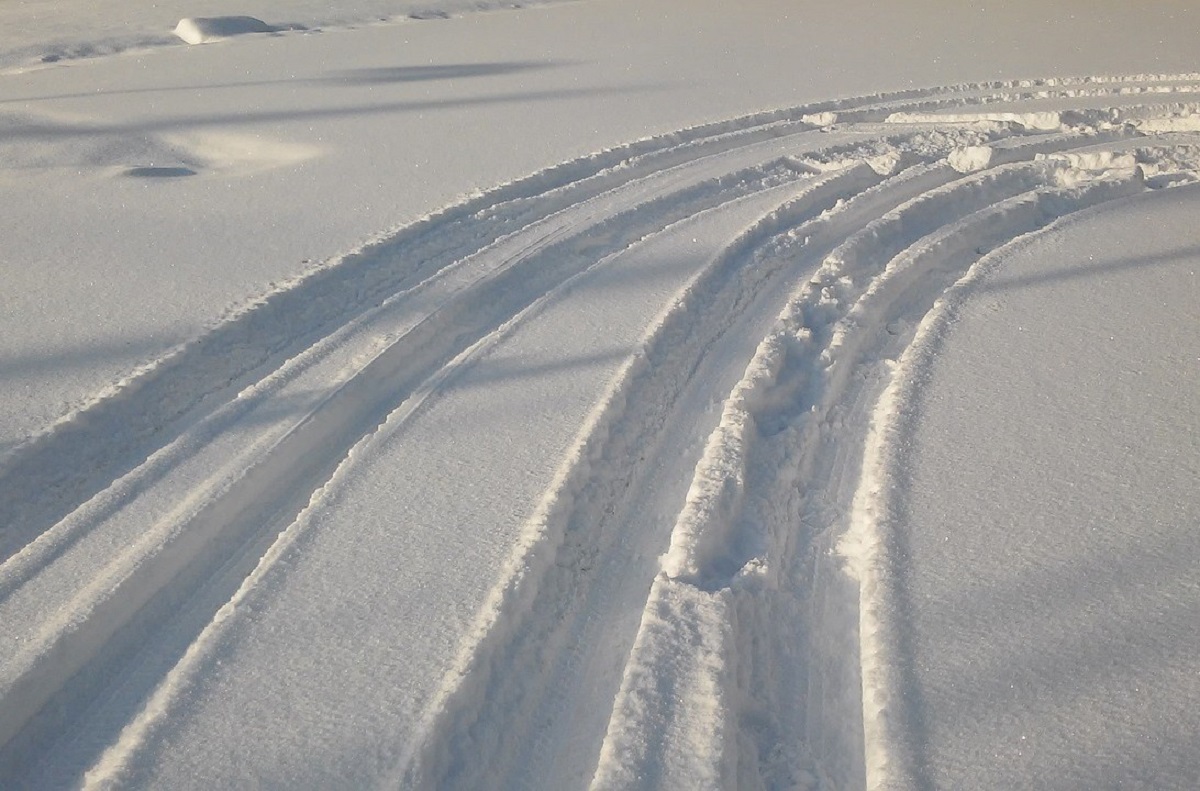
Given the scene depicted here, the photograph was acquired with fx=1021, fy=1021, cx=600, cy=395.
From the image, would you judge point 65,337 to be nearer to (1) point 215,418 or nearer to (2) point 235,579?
(1) point 215,418

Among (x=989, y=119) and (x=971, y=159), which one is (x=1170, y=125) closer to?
(x=989, y=119)

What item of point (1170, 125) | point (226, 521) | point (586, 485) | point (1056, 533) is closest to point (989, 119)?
point (1170, 125)

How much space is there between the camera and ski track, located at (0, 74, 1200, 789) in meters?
2.83

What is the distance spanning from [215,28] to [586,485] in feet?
36.5

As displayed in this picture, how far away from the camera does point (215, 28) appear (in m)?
12.7

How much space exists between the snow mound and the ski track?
774cm

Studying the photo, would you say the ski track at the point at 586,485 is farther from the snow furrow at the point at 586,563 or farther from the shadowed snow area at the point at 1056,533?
the shadowed snow area at the point at 1056,533

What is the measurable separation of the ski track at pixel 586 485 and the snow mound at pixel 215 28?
7.74 m

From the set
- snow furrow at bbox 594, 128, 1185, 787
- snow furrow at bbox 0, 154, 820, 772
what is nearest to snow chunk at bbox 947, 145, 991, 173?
snow furrow at bbox 594, 128, 1185, 787

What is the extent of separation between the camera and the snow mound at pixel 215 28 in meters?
12.5

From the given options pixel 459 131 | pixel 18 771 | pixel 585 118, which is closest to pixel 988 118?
pixel 585 118

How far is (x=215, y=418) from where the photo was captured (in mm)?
4176

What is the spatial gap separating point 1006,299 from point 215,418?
388cm

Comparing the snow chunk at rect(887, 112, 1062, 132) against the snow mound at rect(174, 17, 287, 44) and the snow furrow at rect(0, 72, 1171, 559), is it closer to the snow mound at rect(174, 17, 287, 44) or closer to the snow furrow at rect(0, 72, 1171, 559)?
the snow furrow at rect(0, 72, 1171, 559)
